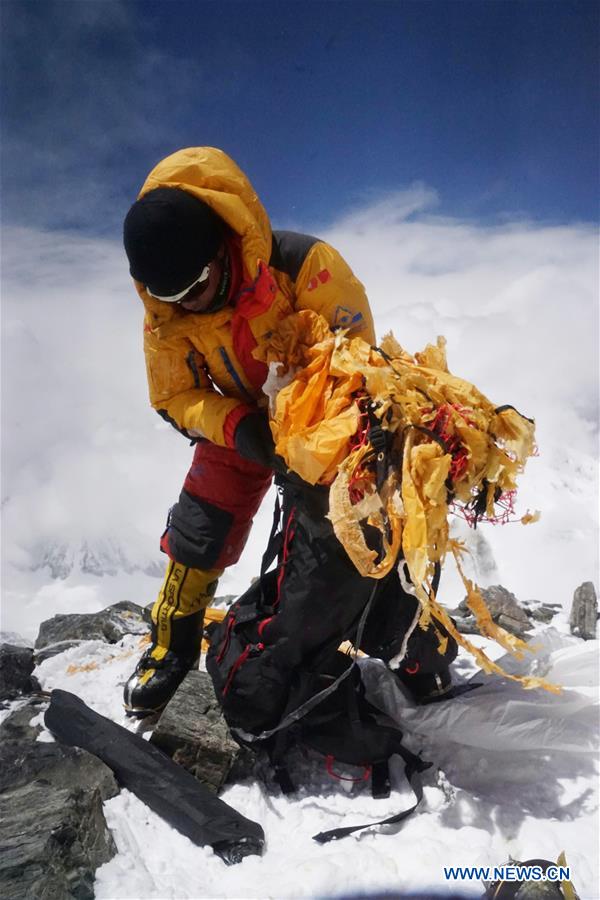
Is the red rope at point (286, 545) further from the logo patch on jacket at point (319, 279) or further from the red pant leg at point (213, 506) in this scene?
the logo patch on jacket at point (319, 279)

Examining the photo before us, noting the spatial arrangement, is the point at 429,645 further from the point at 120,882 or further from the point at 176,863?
the point at 120,882

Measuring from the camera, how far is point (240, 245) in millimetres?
2582

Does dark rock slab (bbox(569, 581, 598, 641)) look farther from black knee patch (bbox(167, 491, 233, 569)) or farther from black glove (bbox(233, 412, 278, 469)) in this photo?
black glove (bbox(233, 412, 278, 469))

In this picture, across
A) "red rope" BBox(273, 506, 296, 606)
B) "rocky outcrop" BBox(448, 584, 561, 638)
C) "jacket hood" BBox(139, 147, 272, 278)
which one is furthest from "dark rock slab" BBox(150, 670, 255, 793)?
"rocky outcrop" BBox(448, 584, 561, 638)

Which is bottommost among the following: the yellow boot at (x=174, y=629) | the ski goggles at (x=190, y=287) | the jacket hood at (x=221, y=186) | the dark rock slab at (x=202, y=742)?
the dark rock slab at (x=202, y=742)

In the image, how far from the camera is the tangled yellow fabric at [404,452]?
2000 millimetres

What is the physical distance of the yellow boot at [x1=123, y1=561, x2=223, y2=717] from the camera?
3154 mm

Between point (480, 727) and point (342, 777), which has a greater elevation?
point (480, 727)

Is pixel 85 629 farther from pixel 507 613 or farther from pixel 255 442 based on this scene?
pixel 507 613

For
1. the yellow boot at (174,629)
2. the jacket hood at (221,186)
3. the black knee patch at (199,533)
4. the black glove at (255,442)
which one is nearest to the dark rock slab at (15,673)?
the yellow boot at (174,629)

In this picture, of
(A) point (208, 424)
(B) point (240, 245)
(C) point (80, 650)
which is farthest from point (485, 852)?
(C) point (80, 650)

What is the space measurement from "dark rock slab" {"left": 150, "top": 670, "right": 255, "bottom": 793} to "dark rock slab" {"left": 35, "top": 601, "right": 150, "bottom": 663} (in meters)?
1.92

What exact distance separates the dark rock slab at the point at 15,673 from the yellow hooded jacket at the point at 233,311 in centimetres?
161

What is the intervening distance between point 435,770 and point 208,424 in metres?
1.82
